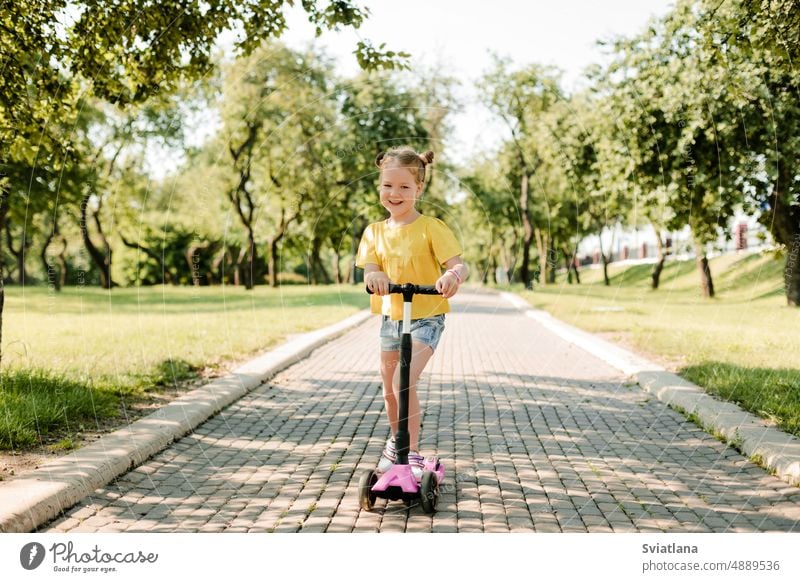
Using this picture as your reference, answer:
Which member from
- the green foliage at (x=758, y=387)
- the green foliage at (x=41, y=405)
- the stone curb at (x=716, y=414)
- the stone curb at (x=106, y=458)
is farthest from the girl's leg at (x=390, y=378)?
the green foliage at (x=758, y=387)

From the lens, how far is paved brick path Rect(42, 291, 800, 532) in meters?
4.13

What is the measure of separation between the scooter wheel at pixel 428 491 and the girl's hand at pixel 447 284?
1.02 meters

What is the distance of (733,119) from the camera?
41.3 feet

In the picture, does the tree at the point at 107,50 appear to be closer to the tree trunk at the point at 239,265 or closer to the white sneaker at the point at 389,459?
the white sneaker at the point at 389,459

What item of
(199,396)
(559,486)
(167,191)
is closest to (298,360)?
(199,396)

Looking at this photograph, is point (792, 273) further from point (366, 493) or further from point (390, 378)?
point (366, 493)

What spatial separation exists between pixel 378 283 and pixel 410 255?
0.43 meters

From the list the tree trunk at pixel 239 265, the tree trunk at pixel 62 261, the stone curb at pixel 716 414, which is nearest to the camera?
the stone curb at pixel 716 414

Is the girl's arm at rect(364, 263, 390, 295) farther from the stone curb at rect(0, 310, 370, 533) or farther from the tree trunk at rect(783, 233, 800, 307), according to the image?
the tree trunk at rect(783, 233, 800, 307)

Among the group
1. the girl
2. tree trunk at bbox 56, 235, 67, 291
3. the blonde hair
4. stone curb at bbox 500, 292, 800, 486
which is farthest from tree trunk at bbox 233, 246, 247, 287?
the blonde hair

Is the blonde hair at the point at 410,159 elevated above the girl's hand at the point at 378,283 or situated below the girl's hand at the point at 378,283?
above

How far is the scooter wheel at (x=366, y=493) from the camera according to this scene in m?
4.25

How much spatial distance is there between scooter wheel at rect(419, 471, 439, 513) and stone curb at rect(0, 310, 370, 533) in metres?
1.96

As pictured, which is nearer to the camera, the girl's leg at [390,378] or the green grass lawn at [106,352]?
the girl's leg at [390,378]
